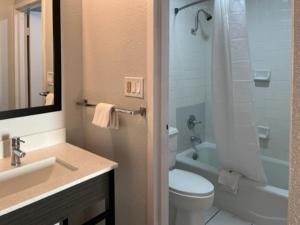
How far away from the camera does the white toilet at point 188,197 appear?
201 cm

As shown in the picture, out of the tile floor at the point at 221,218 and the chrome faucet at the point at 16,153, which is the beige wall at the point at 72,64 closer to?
the chrome faucet at the point at 16,153

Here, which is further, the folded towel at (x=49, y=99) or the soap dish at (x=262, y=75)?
the soap dish at (x=262, y=75)

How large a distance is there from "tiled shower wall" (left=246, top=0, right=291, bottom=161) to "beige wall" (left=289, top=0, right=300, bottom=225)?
244 cm

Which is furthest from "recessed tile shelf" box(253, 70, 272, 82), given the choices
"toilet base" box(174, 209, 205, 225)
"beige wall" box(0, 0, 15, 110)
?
"beige wall" box(0, 0, 15, 110)

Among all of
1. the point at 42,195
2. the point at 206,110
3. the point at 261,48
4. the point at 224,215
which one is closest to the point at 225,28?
the point at 261,48

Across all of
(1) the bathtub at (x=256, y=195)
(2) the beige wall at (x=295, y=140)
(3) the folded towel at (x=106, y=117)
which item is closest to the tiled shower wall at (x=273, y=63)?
(1) the bathtub at (x=256, y=195)

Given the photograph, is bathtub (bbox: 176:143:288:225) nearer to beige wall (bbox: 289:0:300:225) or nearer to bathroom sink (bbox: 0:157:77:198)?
bathroom sink (bbox: 0:157:77:198)

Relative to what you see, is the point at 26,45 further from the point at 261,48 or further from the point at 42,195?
the point at 261,48

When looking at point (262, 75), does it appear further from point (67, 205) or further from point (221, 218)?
point (67, 205)

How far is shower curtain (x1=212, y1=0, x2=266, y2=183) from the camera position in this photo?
7.28 feet

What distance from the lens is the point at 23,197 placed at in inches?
42.9

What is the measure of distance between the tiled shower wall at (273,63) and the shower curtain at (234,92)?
63 centimetres

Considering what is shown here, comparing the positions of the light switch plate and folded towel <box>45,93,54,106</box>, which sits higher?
the light switch plate

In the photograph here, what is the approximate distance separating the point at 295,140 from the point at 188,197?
5.54 feet
